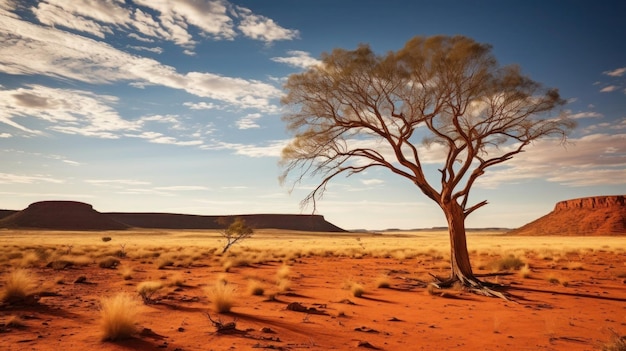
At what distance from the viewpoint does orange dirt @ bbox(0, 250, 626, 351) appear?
6.98 m

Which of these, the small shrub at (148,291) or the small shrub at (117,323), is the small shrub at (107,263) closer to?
the small shrub at (148,291)

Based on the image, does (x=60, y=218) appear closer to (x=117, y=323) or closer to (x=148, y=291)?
(x=148, y=291)

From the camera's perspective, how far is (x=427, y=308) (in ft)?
35.3

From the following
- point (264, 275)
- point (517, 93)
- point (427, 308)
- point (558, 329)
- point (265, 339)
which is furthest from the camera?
point (264, 275)

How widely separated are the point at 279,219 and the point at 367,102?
16137 centimetres

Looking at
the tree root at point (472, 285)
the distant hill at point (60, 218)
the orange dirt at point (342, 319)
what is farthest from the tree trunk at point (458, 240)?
the distant hill at point (60, 218)

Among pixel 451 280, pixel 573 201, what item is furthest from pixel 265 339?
pixel 573 201

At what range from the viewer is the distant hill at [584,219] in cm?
10484

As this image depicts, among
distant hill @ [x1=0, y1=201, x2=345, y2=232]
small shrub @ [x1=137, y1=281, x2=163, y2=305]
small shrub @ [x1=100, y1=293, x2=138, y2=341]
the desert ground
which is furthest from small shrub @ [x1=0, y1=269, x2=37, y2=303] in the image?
distant hill @ [x1=0, y1=201, x2=345, y2=232]

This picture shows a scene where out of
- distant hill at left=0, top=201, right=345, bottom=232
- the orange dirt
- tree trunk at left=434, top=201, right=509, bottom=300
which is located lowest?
the orange dirt

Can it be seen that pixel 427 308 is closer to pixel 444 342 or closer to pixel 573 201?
pixel 444 342

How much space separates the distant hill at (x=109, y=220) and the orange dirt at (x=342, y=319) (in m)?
83.1

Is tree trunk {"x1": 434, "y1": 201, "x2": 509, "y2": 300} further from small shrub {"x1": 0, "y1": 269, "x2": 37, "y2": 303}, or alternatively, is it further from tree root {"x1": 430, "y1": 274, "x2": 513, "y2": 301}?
small shrub {"x1": 0, "y1": 269, "x2": 37, "y2": 303}

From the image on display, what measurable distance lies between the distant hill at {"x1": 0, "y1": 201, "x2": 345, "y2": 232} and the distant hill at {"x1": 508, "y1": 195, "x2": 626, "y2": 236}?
7881cm
